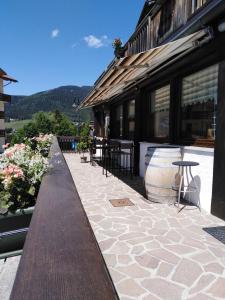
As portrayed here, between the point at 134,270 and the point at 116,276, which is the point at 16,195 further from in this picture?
the point at 134,270

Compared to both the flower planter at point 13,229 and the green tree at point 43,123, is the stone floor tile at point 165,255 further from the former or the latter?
the green tree at point 43,123


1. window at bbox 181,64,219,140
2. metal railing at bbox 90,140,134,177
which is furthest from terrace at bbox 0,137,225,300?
metal railing at bbox 90,140,134,177

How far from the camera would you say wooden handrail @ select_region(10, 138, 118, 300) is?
2.76 ft

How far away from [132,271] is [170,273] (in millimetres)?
423

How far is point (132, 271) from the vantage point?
118 inches

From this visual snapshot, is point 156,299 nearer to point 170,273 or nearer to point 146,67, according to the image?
point 170,273

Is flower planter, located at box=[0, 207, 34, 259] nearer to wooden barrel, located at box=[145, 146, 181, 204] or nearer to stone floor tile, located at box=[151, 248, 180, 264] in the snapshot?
stone floor tile, located at box=[151, 248, 180, 264]

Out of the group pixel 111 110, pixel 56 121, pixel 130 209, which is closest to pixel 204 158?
pixel 130 209

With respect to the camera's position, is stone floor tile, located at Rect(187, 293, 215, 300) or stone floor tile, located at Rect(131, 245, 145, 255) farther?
stone floor tile, located at Rect(131, 245, 145, 255)

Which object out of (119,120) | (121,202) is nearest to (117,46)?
(119,120)

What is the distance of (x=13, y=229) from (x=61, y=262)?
7.48 feet

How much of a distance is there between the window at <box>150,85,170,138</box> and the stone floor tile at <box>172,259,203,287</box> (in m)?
4.54

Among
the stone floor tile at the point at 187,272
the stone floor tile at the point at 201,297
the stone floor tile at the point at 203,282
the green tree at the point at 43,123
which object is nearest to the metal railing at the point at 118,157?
the stone floor tile at the point at 187,272

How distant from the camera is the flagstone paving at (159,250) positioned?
268cm
